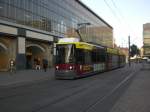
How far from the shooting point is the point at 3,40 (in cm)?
3891

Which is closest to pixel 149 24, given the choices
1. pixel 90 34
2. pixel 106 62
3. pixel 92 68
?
pixel 90 34

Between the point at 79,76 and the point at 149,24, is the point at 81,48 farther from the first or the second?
the point at 149,24

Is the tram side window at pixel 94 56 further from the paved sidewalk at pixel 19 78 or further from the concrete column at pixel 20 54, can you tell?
the concrete column at pixel 20 54

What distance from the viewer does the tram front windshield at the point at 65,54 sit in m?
25.5

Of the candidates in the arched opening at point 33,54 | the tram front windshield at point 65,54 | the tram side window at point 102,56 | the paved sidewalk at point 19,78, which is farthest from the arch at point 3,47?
the tram front windshield at point 65,54

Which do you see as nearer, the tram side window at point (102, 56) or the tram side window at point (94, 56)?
the tram side window at point (94, 56)

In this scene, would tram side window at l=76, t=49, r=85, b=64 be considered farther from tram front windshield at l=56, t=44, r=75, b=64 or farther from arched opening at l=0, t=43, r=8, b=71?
arched opening at l=0, t=43, r=8, b=71

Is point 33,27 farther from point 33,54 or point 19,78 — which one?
point 19,78

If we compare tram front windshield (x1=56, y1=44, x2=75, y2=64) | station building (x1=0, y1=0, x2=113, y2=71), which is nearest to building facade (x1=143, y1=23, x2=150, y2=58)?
station building (x1=0, y1=0, x2=113, y2=71)

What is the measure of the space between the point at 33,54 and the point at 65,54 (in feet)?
88.1

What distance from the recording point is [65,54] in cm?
2564

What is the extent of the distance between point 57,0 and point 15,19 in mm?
17569

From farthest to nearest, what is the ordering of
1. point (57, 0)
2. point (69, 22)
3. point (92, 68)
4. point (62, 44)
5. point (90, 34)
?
point (90, 34)
point (69, 22)
point (57, 0)
point (92, 68)
point (62, 44)

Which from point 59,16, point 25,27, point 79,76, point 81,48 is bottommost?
point 79,76
